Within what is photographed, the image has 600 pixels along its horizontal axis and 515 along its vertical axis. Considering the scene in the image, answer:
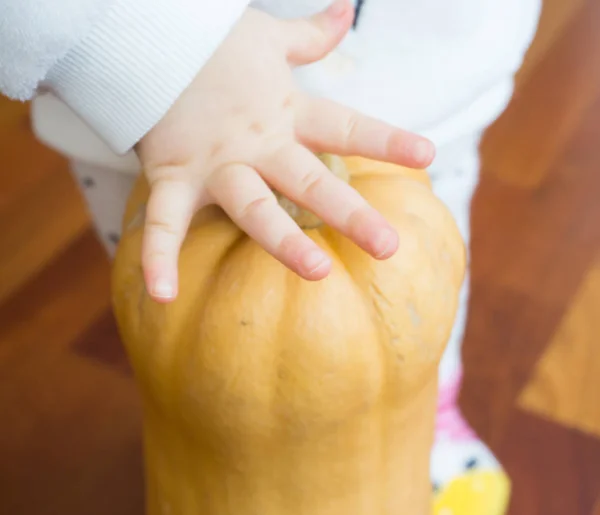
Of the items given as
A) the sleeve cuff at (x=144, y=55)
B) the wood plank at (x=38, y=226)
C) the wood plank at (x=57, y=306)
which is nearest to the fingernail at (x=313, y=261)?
the sleeve cuff at (x=144, y=55)

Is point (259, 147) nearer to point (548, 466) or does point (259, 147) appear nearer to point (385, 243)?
point (385, 243)

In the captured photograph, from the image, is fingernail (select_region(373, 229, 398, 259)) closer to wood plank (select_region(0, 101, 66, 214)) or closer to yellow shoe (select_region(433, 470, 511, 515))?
yellow shoe (select_region(433, 470, 511, 515))

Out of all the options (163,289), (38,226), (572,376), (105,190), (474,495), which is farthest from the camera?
(38,226)

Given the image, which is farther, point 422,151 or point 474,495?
point 474,495

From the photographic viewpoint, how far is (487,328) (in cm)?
100

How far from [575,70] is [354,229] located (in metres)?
1.15

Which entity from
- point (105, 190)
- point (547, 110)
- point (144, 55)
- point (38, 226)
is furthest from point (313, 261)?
point (547, 110)

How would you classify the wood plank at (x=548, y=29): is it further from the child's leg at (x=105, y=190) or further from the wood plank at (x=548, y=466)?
the child's leg at (x=105, y=190)

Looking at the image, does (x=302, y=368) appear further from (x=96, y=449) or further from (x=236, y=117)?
(x=96, y=449)

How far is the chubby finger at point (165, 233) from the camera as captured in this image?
0.39 metres

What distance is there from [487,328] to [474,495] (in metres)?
0.28

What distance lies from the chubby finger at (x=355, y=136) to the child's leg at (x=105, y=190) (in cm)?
25

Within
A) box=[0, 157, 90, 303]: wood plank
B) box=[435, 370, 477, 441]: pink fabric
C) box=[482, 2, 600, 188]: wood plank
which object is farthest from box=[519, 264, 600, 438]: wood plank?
box=[0, 157, 90, 303]: wood plank

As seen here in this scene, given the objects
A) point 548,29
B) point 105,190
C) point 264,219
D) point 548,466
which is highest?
point 264,219
